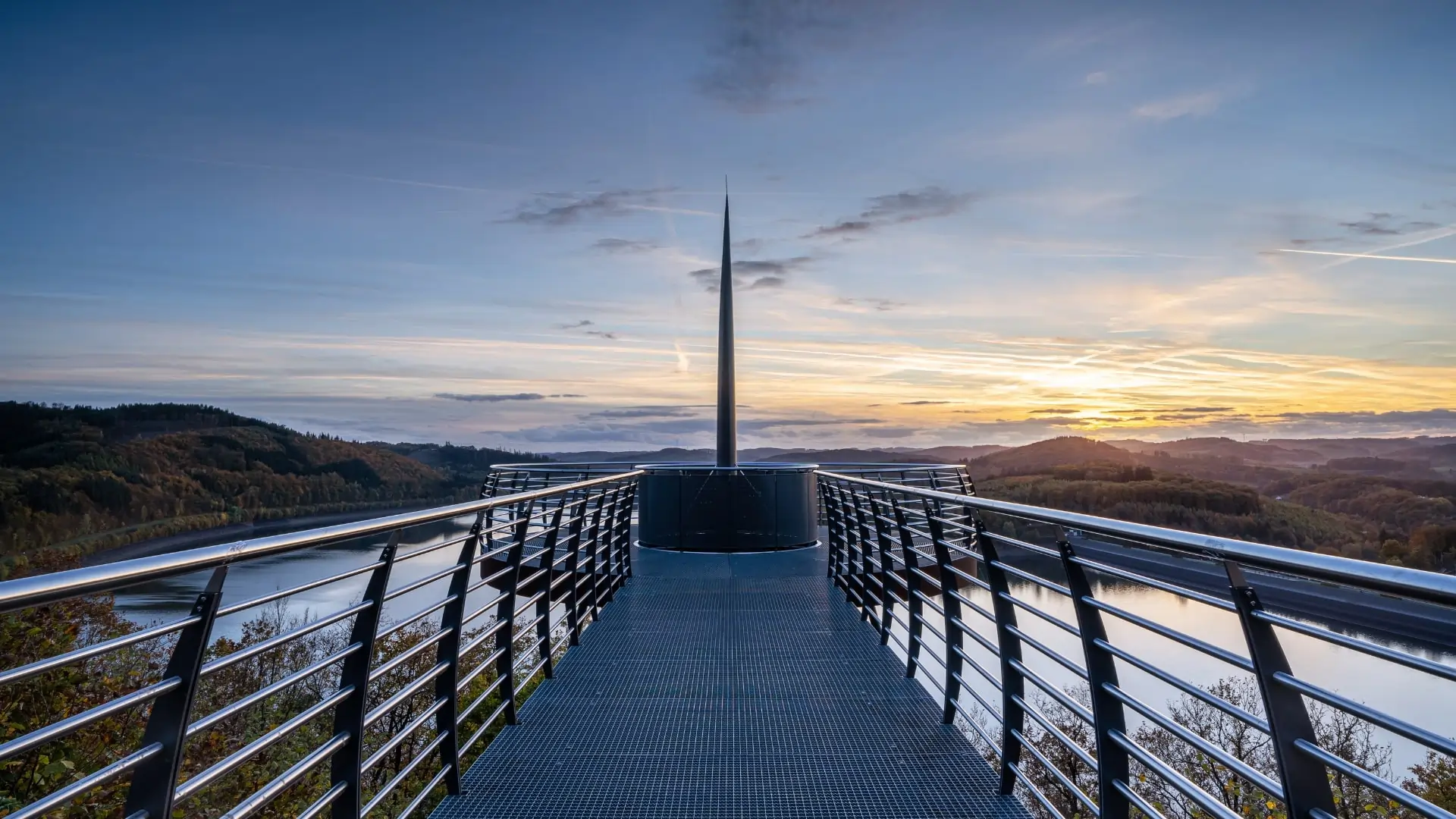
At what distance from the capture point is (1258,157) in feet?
52.2

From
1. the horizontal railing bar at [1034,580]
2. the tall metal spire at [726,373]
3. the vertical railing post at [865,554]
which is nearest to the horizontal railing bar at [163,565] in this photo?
the horizontal railing bar at [1034,580]

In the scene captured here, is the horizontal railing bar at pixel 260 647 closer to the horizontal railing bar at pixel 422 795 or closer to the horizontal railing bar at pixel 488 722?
the horizontal railing bar at pixel 422 795

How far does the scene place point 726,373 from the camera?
12203 mm

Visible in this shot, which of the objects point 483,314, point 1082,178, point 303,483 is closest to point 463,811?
point 1082,178

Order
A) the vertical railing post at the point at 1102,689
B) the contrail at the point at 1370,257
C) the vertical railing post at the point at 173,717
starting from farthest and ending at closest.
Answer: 1. the contrail at the point at 1370,257
2. the vertical railing post at the point at 1102,689
3. the vertical railing post at the point at 173,717

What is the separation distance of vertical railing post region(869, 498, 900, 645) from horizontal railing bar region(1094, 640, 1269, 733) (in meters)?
3.02

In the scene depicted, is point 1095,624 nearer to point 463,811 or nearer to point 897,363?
point 463,811

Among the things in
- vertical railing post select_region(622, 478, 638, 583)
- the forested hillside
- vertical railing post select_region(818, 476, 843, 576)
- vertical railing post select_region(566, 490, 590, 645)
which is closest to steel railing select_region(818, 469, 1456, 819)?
vertical railing post select_region(566, 490, 590, 645)

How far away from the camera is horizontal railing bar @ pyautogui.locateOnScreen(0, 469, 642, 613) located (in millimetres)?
1180

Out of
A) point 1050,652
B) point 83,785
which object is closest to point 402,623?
point 83,785

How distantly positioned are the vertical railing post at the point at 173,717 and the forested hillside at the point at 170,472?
3770cm

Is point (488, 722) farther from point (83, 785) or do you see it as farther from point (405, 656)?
point (83, 785)

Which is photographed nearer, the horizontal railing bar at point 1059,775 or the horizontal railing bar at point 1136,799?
the horizontal railing bar at point 1136,799

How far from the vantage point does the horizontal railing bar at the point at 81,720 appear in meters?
1.13
